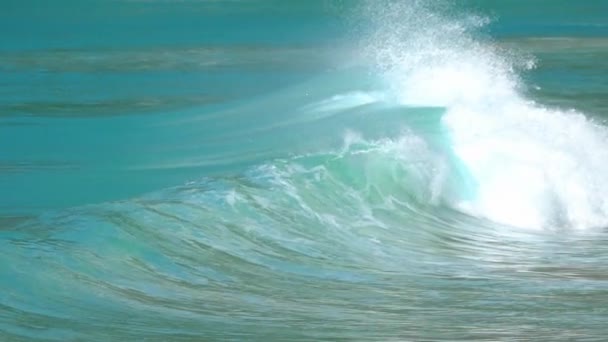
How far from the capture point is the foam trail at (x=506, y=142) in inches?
576

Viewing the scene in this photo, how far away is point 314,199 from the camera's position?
1391cm

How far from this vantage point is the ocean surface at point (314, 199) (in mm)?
9555

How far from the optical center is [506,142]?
1593 centimetres

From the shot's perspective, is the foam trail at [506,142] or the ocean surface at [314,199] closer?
the ocean surface at [314,199]

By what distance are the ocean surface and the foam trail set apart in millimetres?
27

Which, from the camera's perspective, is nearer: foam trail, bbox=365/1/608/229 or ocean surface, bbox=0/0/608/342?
ocean surface, bbox=0/0/608/342

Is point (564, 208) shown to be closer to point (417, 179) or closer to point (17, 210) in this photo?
point (417, 179)

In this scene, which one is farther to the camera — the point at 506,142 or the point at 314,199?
the point at 506,142

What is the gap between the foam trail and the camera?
14633 mm

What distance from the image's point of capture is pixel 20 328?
8.77m

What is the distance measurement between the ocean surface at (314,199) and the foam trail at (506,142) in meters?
0.03

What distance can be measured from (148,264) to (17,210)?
2.89 metres

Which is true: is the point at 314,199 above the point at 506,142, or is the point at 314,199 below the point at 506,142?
below

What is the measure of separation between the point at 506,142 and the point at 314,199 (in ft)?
9.39
